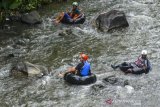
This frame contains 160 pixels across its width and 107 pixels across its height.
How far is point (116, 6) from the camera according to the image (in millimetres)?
24828

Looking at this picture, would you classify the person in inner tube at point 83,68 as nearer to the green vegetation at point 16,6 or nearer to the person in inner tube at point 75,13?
the person in inner tube at point 75,13

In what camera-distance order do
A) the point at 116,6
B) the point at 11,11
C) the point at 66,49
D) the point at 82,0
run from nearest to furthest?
the point at 66,49
the point at 11,11
the point at 116,6
the point at 82,0

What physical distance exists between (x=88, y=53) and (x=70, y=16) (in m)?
4.57

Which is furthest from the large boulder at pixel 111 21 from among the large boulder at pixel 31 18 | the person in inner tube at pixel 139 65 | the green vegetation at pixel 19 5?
the person in inner tube at pixel 139 65

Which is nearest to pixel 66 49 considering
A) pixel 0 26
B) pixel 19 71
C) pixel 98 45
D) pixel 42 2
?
pixel 98 45

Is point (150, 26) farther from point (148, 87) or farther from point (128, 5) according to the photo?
point (148, 87)

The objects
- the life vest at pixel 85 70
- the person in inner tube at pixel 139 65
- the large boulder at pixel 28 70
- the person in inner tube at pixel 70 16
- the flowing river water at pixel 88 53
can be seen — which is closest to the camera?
the flowing river water at pixel 88 53

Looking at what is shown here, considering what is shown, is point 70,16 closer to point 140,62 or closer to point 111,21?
point 111,21

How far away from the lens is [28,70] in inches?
625

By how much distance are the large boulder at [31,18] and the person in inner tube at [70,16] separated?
999mm

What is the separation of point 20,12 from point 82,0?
4885 millimetres

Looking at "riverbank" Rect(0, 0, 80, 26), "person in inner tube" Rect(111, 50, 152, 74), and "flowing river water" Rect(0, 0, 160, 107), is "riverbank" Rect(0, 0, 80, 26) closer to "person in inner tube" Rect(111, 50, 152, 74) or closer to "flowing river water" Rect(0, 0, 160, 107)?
"flowing river water" Rect(0, 0, 160, 107)

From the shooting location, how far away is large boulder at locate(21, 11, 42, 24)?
2189 centimetres

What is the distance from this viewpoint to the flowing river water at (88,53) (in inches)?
557
